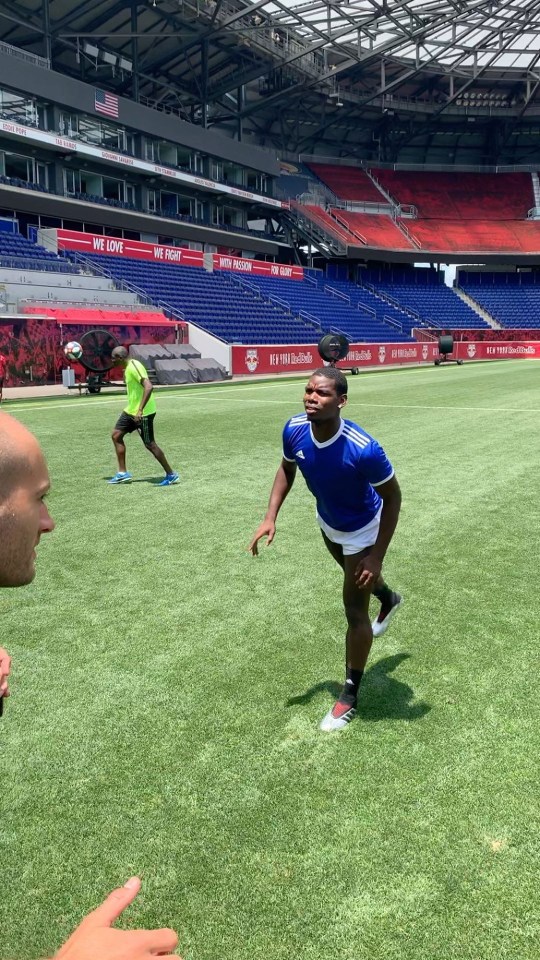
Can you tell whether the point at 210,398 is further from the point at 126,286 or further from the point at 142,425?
the point at 126,286

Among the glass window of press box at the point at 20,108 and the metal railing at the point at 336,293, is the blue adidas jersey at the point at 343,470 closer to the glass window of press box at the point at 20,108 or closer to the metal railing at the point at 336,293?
the glass window of press box at the point at 20,108

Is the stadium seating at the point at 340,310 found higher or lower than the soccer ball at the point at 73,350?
higher

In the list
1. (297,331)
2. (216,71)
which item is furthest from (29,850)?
(216,71)

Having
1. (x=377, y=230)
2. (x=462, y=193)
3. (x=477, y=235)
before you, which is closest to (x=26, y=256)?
(x=377, y=230)

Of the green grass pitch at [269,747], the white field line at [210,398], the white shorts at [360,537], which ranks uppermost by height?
the white shorts at [360,537]

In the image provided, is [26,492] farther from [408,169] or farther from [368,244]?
[408,169]

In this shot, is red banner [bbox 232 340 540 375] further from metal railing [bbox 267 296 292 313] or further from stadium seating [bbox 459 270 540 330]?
metal railing [bbox 267 296 292 313]

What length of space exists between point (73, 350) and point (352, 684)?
24217 millimetres

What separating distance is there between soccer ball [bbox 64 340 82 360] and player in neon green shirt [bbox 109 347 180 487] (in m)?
16.9

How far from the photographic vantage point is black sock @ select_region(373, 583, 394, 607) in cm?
475

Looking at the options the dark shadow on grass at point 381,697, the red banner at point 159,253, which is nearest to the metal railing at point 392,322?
the red banner at point 159,253

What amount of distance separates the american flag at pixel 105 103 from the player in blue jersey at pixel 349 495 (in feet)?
141

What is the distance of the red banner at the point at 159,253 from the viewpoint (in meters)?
34.7

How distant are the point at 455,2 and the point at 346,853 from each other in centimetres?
5030
